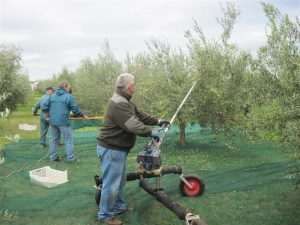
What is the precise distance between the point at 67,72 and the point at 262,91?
44868mm

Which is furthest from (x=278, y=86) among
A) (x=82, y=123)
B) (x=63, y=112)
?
(x=82, y=123)

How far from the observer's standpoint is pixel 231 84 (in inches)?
399

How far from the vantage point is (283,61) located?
5.03m

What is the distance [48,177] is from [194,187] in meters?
3.03

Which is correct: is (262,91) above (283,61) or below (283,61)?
below

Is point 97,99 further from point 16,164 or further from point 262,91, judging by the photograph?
point 262,91

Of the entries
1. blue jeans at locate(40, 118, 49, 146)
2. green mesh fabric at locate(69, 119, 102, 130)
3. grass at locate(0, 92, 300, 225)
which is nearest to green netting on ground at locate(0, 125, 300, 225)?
grass at locate(0, 92, 300, 225)

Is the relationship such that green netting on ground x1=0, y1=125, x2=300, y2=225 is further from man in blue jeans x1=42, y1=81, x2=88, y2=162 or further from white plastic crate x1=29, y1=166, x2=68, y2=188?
man in blue jeans x1=42, y1=81, x2=88, y2=162

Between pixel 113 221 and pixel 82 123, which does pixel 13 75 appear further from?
pixel 113 221

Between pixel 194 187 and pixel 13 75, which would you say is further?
pixel 13 75

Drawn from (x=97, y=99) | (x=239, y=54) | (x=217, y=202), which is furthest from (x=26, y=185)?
(x=97, y=99)

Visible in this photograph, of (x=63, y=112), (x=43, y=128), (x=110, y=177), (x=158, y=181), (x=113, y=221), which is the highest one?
(x=63, y=112)

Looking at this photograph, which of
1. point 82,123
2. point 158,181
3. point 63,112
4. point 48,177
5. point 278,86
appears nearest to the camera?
point 278,86

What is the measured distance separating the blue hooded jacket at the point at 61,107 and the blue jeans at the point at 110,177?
444cm
